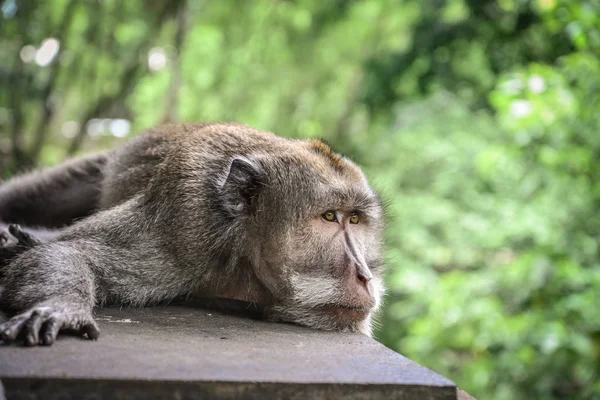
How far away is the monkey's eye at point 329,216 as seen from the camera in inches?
137

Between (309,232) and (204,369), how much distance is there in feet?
4.26

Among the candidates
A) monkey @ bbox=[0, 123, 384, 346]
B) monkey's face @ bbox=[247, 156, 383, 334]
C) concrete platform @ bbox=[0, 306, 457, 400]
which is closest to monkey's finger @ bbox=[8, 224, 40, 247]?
monkey @ bbox=[0, 123, 384, 346]

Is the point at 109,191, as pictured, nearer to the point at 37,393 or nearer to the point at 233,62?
the point at 37,393

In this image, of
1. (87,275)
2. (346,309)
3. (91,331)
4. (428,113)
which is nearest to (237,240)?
(346,309)

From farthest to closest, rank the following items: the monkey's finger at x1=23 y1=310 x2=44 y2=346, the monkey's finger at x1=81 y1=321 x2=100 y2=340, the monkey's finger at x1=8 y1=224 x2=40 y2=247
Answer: the monkey's finger at x1=8 y1=224 x2=40 y2=247, the monkey's finger at x1=81 y1=321 x2=100 y2=340, the monkey's finger at x1=23 y1=310 x2=44 y2=346

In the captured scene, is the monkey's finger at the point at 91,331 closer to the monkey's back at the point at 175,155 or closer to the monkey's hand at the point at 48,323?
the monkey's hand at the point at 48,323

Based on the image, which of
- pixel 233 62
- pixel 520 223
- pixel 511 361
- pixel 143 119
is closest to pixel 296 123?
pixel 233 62

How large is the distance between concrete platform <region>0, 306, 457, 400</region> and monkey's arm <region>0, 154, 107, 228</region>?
1.93 meters

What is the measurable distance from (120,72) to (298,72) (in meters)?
2.42

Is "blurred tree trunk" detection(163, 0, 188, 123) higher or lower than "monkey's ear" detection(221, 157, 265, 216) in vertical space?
higher

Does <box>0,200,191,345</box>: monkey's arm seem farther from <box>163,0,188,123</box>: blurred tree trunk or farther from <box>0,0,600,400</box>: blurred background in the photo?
Result: <box>163,0,188,123</box>: blurred tree trunk

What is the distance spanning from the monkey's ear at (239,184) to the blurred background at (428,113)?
5.87 ft

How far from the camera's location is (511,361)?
21.9 feet

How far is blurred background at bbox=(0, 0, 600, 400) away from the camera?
20.8 ft
